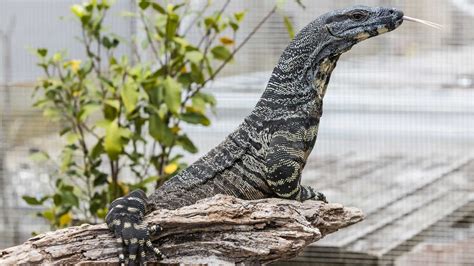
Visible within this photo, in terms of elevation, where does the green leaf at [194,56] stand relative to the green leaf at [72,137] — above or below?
above

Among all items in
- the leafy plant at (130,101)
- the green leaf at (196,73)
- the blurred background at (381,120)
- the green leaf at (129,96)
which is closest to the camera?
the green leaf at (129,96)

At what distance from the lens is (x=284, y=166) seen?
2135 mm

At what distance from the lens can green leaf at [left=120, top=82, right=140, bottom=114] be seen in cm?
316

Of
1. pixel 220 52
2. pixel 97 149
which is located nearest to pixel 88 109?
pixel 97 149

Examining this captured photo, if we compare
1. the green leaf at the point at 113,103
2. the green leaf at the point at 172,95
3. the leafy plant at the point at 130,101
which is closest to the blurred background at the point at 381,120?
the leafy plant at the point at 130,101

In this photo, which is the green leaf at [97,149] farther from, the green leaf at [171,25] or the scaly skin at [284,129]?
the scaly skin at [284,129]

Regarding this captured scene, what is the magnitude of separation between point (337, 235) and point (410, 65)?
94 cm

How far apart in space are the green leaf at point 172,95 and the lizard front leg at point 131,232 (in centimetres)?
125

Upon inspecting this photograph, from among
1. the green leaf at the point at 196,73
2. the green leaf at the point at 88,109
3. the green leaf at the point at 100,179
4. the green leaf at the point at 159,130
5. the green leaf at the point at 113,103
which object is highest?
the green leaf at the point at 196,73

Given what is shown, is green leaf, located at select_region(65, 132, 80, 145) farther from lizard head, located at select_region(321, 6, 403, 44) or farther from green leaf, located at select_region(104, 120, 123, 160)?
lizard head, located at select_region(321, 6, 403, 44)

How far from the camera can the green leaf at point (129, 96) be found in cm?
316

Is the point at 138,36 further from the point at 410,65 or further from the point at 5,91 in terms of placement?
the point at 410,65

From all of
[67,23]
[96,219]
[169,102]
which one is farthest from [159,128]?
[67,23]

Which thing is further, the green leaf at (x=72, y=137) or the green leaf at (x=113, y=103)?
the green leaf at (x=72, y=137)
